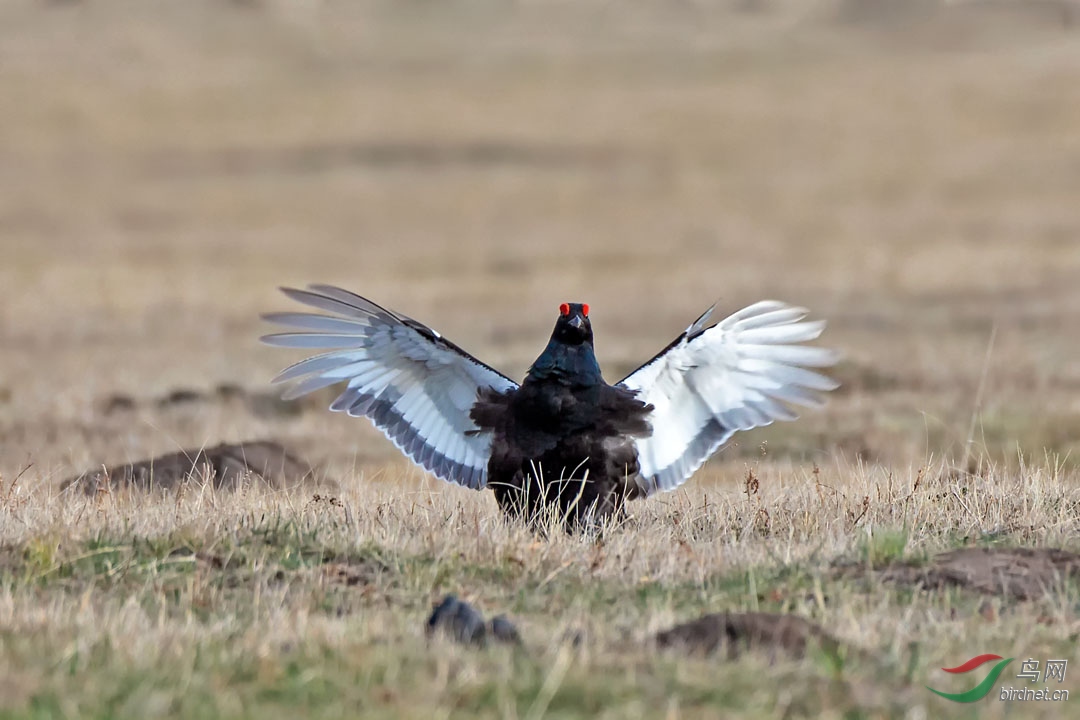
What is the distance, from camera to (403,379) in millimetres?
8258

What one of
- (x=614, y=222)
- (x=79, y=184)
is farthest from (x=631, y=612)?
(x=79, y=184)

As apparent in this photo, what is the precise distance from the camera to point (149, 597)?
6070 millimetres

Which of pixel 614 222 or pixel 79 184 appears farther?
pixel 79 184

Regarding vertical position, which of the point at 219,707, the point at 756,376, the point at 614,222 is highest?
the point at 614,222

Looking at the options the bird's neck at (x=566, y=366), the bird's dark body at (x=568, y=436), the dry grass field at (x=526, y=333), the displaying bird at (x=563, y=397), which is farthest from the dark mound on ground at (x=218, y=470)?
the bird's neck at (x=566, y=366)

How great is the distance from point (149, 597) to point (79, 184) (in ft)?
143

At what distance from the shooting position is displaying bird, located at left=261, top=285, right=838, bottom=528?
7.75m

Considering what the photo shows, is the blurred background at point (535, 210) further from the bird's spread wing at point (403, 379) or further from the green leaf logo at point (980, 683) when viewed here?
the green leaf logo at point (980, 683)

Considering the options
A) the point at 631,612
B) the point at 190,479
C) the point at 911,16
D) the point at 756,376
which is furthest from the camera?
the point at 911,16

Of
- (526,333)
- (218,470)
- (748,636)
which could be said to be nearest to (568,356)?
(748,636)

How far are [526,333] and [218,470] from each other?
12.4m

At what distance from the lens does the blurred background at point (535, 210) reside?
15.4 meters

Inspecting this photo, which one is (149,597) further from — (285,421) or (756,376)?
(285,421)

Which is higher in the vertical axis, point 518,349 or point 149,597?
point 518,349
